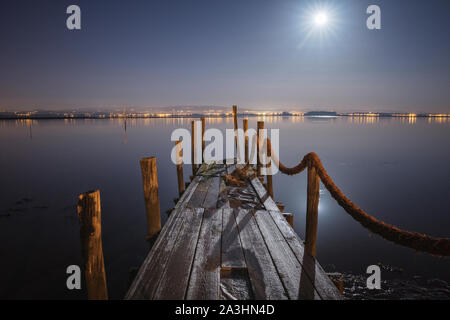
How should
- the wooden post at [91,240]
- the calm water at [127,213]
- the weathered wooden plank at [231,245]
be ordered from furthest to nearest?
the calm water at [127,213], the weathered wooden plank at [231,245], the wooden post at [91,240]

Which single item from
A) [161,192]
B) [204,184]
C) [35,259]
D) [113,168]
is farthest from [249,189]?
[113,168]

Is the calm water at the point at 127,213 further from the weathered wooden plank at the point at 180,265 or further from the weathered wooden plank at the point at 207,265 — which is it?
the weathered wooden plank at the point at 207,265

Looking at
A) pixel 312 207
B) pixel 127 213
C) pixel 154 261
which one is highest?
pixel 312 207

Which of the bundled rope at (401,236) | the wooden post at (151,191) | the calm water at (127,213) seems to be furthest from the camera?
the calm water at (127,213)

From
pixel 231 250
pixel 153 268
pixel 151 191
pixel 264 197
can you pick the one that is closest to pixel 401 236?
pixel 231 250

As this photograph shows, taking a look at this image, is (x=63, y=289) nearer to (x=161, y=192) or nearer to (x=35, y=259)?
(x=35, y=259)

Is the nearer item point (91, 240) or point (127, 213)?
point (91, 240)

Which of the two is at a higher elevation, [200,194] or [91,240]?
[91,240]

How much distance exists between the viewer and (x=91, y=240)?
8.20 feet

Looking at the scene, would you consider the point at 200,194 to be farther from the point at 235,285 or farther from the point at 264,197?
the point at 235,285

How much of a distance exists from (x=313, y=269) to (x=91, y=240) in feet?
9.23

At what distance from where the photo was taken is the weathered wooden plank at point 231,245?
10.5ft

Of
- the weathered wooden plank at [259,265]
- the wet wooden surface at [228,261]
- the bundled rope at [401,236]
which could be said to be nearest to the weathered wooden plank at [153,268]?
the wet wooden surface at [228,261]
